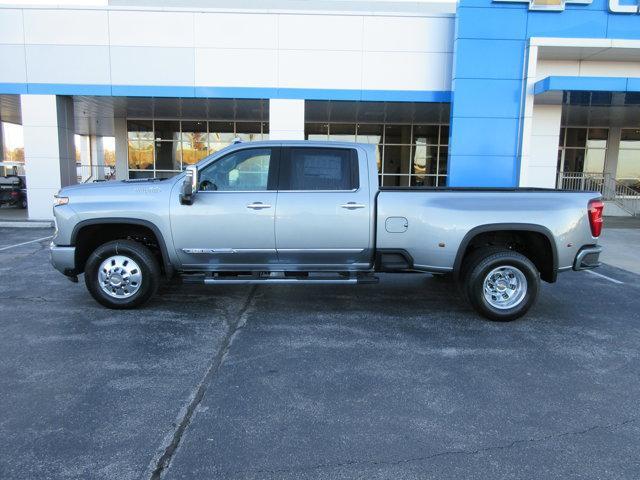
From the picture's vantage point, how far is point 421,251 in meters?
5.80

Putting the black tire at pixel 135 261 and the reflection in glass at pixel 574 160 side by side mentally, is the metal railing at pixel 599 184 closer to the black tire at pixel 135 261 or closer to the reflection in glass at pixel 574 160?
the reflection in glass at pixel 574 160

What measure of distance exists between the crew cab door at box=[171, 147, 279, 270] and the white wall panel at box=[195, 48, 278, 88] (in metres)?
9.26

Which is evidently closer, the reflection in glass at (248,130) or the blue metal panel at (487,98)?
the blue metal panel at (487,98)

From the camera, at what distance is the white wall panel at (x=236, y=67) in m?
14.4

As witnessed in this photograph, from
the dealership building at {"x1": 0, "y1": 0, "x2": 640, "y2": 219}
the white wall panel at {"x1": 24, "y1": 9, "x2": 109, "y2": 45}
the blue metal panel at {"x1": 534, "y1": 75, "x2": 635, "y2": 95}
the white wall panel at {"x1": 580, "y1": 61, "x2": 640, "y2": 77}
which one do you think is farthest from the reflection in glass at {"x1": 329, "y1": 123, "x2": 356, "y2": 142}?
the white wall panel at {"x1": 24, "y1": 9, "x2": 109, "y2": 45}

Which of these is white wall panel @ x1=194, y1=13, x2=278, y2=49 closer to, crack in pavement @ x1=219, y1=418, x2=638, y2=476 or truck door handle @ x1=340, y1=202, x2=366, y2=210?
truck door handle @ x1=340, y1=202, x2=366, y2=210

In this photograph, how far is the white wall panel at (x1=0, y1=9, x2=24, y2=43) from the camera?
14148mm

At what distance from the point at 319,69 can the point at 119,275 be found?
33.9ft

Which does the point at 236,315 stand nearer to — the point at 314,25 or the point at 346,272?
the point at 346,272

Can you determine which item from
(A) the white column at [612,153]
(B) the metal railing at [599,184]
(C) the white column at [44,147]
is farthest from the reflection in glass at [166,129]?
(A) the white column at [612,153]

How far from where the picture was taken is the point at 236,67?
14.4 m

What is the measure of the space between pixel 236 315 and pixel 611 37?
1356 cm

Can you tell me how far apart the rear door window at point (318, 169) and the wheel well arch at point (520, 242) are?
4.89ft

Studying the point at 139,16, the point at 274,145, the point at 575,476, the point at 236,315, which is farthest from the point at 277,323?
the point at 139,16
